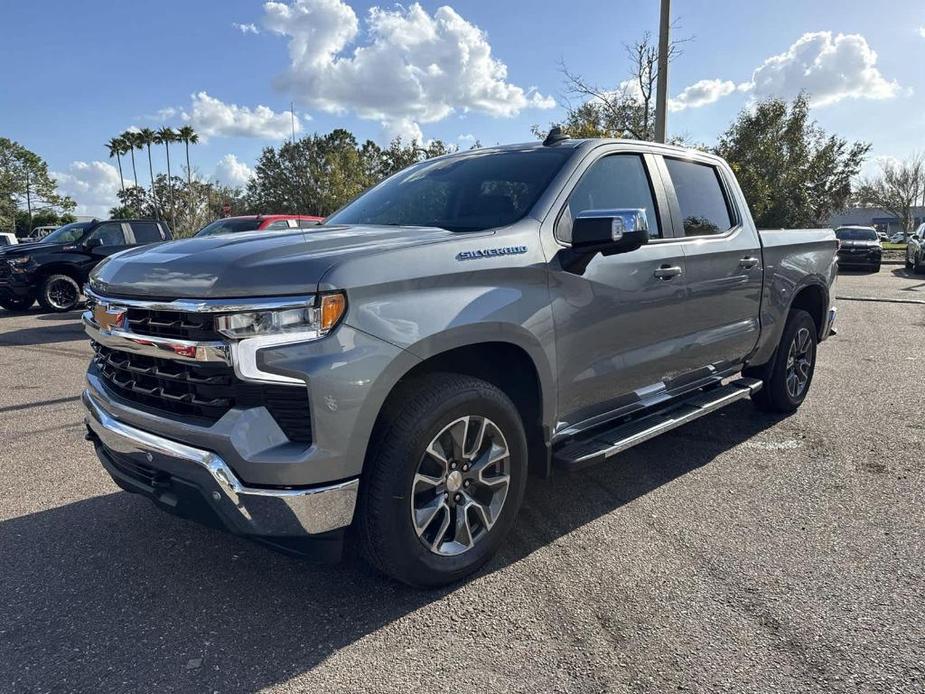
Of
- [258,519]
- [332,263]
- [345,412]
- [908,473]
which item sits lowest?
[908,473]

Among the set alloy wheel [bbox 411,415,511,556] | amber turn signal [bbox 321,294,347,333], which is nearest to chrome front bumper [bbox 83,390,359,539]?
alloy wheel [bbox 411,415,511,556]

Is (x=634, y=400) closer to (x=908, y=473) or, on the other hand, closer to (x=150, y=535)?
(x=908, y=473)

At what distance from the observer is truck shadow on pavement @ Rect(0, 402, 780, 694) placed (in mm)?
2361

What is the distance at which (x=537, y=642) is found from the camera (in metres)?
2.49

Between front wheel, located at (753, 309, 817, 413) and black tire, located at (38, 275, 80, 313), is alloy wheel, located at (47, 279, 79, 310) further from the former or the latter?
front wheel, located at (753, 309, 817, 413)

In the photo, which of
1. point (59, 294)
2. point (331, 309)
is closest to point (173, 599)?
point (331, 309)

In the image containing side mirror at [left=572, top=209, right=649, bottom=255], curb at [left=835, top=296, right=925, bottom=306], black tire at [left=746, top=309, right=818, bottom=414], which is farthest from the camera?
curb at [left=835, top=296, right=925, bottom=306]

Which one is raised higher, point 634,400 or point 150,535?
point 634,400

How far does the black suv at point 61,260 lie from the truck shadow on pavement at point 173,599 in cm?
Result: 1098

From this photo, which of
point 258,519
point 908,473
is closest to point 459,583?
point 258,519

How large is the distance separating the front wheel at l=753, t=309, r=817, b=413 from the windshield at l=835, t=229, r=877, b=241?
20.4m

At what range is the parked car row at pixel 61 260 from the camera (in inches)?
502

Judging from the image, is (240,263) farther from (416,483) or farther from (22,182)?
(22,182)

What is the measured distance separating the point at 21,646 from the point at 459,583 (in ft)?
5.49
